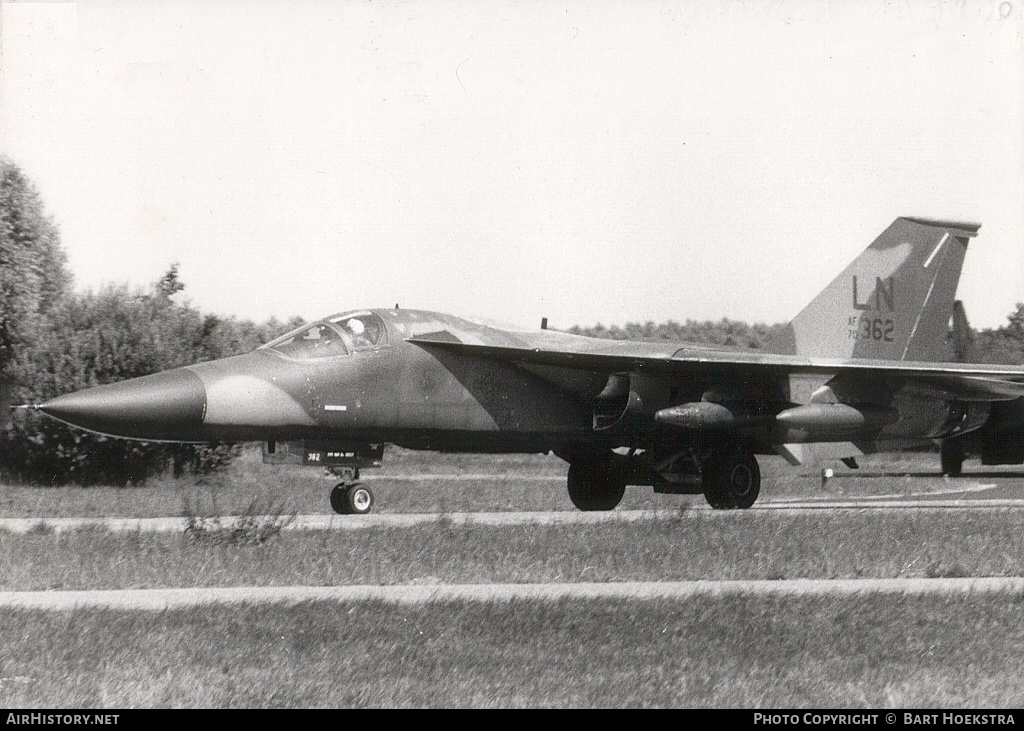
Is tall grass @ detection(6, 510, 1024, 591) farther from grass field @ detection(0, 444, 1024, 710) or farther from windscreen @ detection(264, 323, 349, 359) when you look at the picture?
windscreen @ detection(264, 323, 349, 359)

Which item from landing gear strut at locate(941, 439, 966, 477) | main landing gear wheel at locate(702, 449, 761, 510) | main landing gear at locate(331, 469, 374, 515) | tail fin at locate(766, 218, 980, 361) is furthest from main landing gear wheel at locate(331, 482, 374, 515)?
landing gear strut at locate(941, 439, 966, 477)

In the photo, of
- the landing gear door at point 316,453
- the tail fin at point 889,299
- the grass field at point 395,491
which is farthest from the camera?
the tail fin at point 889,299

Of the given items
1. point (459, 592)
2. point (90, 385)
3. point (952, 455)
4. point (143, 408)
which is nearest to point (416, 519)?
point (143, 408)

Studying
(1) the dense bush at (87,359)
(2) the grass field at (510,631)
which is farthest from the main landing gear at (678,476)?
(1) the dense bush at (87,359)

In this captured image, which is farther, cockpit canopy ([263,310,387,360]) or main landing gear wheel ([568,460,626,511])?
main landing gear wheel ([568,460,626,511])

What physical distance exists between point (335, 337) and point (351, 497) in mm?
2143

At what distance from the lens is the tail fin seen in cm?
1964

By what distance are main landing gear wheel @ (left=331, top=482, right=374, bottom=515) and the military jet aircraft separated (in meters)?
0.02

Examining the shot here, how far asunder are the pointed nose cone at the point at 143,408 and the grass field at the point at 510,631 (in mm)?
1326

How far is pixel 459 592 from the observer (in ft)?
28.9

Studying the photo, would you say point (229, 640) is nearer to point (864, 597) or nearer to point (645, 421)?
point (864, 597)

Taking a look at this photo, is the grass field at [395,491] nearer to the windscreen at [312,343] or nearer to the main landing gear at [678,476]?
the main landing gear at [678,476]

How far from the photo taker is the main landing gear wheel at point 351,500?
51.7 feet

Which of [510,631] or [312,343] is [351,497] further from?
[510,631]
